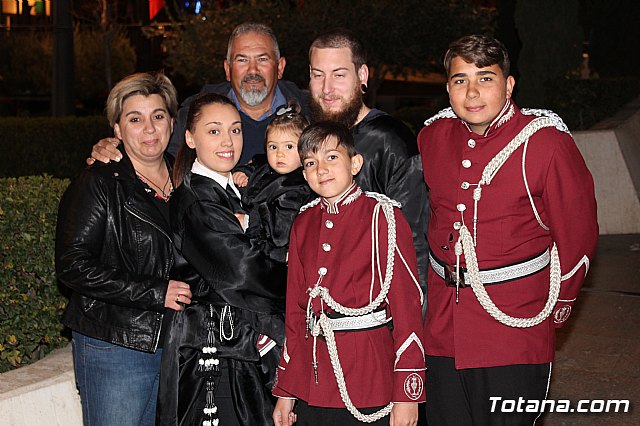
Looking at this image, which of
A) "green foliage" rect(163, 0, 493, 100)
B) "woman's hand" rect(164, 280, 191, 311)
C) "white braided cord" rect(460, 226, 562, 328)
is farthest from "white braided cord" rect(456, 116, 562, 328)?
"green foliage" rect(163, 0, 493, 100)

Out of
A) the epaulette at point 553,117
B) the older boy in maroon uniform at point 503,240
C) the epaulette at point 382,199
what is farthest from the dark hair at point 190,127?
the epaulette at point 553,117

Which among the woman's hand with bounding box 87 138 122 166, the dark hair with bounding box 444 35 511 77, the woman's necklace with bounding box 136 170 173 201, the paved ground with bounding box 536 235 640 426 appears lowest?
the paved ground with bounding box 536 235 640 426

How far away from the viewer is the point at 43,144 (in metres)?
13.7

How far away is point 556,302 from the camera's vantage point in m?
3.96

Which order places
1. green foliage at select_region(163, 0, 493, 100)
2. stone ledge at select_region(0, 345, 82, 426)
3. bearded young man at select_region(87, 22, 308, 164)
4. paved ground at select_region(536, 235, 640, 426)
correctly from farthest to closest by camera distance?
green foliage at select_region(163, 0, 493, 100)
paved ground at select_region(536, 235, 640, 426)
bearded young man at select_region(87, 22, 308, 164)
stone ledge at select_region(0, 345, 82, 426)

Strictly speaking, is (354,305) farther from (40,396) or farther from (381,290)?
(40,396)

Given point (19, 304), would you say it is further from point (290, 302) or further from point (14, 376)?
point (290, 302)

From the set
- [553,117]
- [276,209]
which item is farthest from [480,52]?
[276,209]

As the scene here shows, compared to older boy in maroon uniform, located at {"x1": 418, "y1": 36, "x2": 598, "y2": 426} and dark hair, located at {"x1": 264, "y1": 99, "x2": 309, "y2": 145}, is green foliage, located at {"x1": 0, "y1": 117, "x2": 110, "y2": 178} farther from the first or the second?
older boy in maroon uniform, located at {"x1": 418, "y1": 36, "x2": 598, "y2": 426}

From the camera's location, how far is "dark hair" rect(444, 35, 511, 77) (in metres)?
3.82

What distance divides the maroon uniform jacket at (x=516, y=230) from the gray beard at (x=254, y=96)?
170cm

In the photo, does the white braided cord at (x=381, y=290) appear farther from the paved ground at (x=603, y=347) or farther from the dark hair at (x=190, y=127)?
the paved ground at (x=603, y=347)

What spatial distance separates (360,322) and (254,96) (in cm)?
204

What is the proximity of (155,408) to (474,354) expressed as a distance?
150cm
